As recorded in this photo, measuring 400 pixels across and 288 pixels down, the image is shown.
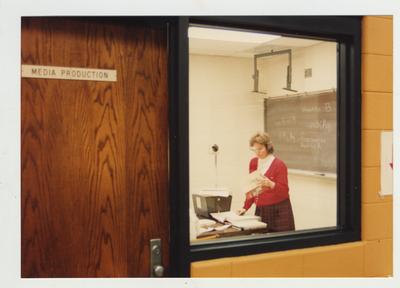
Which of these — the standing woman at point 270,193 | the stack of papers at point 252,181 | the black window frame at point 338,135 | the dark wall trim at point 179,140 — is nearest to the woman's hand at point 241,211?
the standing woman at point 270,193

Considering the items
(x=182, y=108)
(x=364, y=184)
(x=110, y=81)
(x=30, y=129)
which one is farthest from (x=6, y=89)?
(x=364, y=184)

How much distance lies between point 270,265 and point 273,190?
484mm

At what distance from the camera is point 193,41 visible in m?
1.88

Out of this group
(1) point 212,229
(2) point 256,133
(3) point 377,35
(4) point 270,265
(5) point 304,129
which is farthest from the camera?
(5) point 304,129

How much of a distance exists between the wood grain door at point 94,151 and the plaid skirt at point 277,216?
2.14 ft

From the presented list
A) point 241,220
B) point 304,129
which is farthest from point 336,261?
point 304,129

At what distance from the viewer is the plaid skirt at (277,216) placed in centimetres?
212

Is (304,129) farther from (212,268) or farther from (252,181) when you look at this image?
(212,268)

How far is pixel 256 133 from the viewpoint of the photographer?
2.30m

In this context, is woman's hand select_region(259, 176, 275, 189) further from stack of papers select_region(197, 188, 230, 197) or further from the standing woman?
stack of papers select_region(197, 188, 230, 197)

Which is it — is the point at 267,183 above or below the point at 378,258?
above

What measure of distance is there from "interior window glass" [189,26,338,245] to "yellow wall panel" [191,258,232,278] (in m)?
0.12

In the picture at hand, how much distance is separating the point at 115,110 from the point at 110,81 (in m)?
0.13

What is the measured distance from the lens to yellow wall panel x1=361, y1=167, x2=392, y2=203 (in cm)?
208
